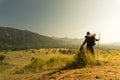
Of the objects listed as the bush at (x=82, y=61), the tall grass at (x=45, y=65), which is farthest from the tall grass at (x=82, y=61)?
the tall grass at (x=45, y=65)

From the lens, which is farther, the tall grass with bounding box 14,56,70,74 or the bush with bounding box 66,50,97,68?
the tall grass with bounding box 14,56,70,74

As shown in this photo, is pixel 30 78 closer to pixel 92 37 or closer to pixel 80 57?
pixel 80 57

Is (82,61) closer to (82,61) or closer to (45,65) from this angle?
(82,61)

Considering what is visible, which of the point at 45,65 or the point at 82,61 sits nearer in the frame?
the point at 82,61

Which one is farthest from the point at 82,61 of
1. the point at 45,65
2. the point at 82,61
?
the point at 45,65

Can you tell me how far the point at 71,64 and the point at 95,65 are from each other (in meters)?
1.39

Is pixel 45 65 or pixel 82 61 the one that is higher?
pixel 82 61

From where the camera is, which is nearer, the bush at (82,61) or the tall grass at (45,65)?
the bush at (82,61)

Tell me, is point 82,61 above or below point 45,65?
above

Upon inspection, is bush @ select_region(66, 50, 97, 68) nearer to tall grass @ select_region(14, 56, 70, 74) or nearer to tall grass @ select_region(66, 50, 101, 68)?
tall grass @ select_region(66, 50, 101, 68)

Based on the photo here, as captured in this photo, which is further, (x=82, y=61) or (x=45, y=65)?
(x=45, y=65)

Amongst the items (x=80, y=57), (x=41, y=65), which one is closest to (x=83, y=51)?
(x=80, y=57)

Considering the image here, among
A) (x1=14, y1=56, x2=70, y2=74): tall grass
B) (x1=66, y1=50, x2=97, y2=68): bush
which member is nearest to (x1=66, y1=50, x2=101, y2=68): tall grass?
(x1=66, y1=50, x2=97, y2=68): bush

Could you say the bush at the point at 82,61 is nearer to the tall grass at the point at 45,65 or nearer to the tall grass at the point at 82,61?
the tall grass at the point at 82,61
